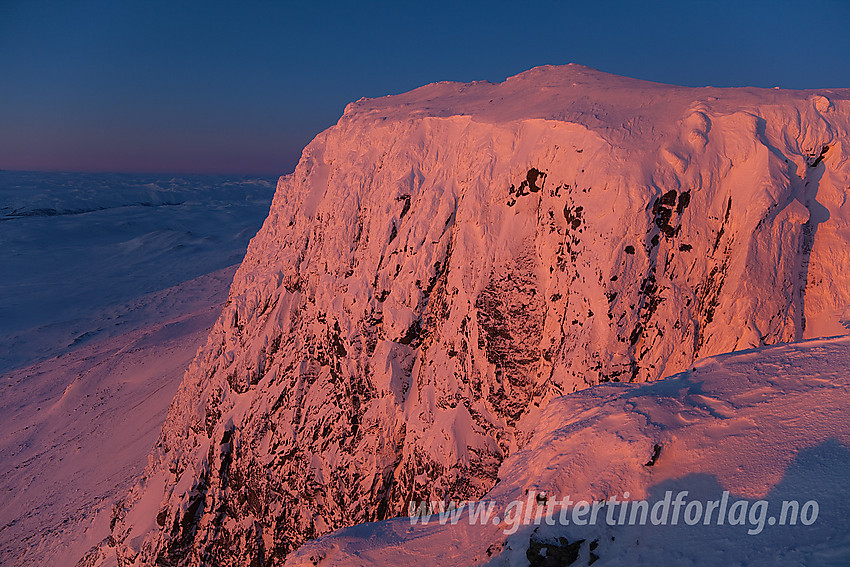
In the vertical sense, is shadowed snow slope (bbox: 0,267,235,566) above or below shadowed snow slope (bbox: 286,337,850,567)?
below

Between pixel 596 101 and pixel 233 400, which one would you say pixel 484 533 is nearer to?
pixel 596 101

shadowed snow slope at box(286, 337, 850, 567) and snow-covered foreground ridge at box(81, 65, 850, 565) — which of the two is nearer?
shadowed snow slope at box(286, 337, 850, 567)

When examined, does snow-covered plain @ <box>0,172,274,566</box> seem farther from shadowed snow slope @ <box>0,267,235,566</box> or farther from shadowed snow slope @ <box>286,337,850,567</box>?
shadowed snow slope @ <box>286,337,850,567</box>

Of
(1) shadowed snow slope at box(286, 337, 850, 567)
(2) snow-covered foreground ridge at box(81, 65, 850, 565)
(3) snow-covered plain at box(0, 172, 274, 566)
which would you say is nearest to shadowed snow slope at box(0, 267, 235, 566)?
(3) snow-covered plain at box(0, 172, 274, 566)

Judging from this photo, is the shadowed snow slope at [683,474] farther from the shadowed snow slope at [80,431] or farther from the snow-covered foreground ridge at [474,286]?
the shadowed snow slope at [80,431]

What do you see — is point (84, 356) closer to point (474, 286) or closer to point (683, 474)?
point (474, 286)

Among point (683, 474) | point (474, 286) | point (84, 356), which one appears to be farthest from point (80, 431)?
point (683, 474)

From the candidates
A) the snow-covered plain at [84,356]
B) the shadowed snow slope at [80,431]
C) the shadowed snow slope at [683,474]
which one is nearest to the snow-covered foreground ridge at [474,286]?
the shadowed snow slope at [683,474]
